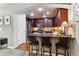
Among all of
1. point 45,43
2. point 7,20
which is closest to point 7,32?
point 7,20

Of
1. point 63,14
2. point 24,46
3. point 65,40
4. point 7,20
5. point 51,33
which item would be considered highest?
point 63,14

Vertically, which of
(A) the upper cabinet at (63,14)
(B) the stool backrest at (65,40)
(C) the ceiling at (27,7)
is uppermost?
(C) the ceiling at (27,7)

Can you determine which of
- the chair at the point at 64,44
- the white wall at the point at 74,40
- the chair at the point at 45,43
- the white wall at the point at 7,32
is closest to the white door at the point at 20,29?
the white wall at the point at 7,32

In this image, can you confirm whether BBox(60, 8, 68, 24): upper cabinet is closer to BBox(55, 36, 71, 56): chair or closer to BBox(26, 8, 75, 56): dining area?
BBox(26, 8, 75, 56): dining area

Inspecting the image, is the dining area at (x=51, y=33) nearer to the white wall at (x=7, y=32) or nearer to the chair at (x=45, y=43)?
the chair at (x=45, y=43)

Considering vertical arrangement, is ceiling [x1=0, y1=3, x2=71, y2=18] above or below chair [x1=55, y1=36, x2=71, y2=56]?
above

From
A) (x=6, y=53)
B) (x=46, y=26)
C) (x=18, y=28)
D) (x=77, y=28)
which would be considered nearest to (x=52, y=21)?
(x=46, y=26)

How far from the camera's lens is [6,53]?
7.73 ft

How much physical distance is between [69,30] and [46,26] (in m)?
0.40

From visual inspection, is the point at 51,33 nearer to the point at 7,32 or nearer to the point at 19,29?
the point at 19,29

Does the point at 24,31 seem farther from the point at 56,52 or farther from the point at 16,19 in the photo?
the point at 56,52

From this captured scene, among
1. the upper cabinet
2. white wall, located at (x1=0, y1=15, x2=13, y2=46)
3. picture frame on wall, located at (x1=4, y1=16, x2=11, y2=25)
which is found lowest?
white wall, located at (x1=0, y1=15, x2=13, y2=46)

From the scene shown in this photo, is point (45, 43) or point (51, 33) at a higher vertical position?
point (51, 33)

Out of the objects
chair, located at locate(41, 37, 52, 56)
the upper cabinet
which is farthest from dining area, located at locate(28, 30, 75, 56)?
the upper cabinet
